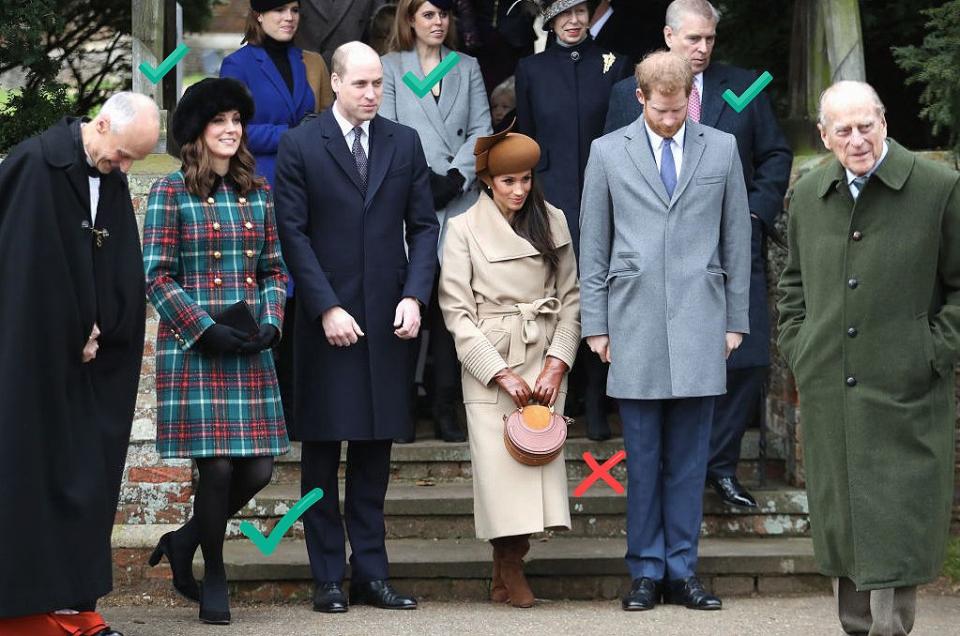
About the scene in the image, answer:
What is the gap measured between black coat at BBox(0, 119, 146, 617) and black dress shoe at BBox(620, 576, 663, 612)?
195 cm

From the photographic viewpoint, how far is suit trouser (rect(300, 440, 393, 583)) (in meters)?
6.95

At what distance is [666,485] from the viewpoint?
6992mm

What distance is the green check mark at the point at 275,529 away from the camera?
696cm

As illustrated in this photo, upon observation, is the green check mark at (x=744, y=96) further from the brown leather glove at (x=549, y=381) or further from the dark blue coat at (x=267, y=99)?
the dark blue coat at (x=267, y=99)

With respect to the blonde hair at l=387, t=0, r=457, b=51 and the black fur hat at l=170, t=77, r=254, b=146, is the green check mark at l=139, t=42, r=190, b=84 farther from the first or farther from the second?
the black fur hat at l=170, t=77, r=254, b=146

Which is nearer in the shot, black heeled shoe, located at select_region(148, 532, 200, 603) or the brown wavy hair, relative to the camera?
the brown wavy hair

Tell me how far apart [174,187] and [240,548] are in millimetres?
1710

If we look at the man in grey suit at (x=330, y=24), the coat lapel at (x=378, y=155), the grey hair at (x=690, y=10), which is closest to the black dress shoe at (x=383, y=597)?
the coat lapel at (x=378, y=155)

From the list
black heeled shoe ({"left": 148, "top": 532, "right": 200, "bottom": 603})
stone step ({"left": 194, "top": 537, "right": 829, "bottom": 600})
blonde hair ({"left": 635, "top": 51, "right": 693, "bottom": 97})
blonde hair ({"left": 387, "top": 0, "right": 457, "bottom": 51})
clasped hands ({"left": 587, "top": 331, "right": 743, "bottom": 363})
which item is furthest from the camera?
blonde hair ({"left": 387, "top": 0, "right": 457, "bottom": 51})

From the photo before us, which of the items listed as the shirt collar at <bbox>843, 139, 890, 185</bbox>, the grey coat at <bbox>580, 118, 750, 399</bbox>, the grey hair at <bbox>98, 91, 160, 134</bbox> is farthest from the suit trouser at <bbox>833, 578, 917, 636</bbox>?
the grey hair at <bbox>98, 91, 160, 134</bbox>

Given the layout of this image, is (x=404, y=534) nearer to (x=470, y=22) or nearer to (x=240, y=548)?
(x=240, y=548)

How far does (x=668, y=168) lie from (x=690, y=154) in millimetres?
99

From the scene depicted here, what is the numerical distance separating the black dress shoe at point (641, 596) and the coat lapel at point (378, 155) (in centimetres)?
177

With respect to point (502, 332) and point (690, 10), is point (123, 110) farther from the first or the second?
point (690, 10)
